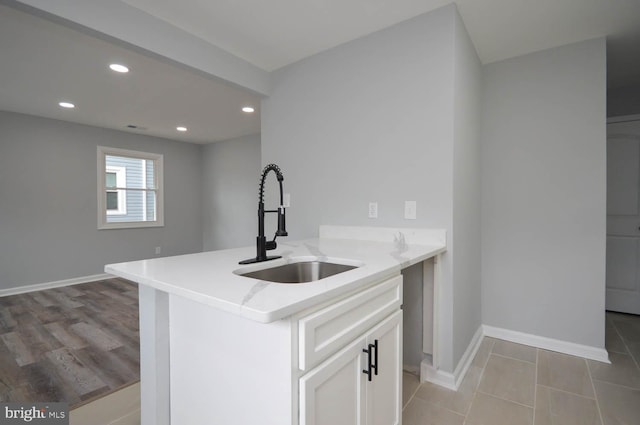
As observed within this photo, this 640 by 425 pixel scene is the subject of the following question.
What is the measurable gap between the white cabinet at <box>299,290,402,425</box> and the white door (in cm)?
326

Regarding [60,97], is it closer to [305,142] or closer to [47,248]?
[47,248]

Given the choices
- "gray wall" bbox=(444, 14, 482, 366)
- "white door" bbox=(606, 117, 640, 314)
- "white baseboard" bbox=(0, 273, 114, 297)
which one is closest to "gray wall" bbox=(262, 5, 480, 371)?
"gray wall" bbox=(444, 14, 482, 366)

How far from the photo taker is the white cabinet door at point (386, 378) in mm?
1195

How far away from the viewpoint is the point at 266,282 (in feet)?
3.27

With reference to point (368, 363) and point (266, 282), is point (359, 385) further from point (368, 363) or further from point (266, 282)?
point (266, 282)

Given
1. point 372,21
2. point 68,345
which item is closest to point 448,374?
point 372,21

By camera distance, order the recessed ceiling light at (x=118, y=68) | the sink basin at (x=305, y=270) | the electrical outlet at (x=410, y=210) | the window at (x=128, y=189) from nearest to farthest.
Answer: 1. the sink basin at (x=305, y=270)
2. the electrical outlet at (x=410, y=210)
3. the recessed ceiling light at (x=118, y=68)
4. the window at (x=128, y=189)

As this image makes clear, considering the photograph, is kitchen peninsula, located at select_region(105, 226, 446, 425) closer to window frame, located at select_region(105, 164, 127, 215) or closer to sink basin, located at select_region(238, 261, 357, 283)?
sink basin, located at select_region(238, 261, 357, 283)

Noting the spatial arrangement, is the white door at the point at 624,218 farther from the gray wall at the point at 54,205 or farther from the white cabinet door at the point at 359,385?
the gray wall at the point at 54,205

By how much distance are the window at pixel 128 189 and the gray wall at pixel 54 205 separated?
11 cm

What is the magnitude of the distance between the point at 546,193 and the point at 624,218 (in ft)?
4.66

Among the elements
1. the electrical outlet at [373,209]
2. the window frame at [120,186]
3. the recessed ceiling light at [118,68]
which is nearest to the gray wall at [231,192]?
the window frame at [120,186]

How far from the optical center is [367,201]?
2297 millimetres

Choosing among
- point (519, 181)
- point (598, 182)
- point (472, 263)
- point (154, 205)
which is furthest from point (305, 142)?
point (154, 205)
